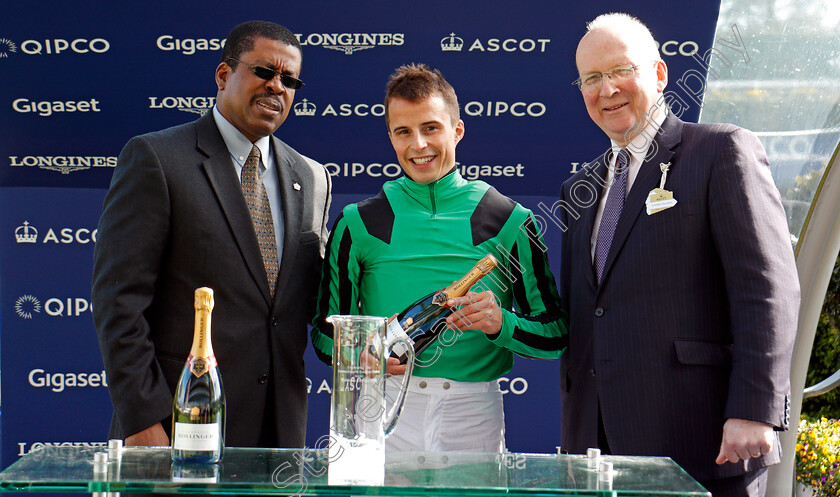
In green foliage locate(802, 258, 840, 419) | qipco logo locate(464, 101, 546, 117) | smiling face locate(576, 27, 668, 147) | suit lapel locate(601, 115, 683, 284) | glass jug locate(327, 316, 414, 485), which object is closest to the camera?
glass jug locate(327, 316, 414, 485)

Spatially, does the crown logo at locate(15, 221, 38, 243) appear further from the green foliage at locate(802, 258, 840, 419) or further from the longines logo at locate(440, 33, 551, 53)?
the green foliage at locate(802, 258, 840, 419)

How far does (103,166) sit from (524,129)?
234cm

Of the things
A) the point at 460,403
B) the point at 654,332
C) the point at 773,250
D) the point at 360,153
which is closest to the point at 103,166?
the point at 360,153

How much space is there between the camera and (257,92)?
315 cm

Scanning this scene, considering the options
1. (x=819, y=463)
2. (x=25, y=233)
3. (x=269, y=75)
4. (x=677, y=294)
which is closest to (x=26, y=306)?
(x=25, y=233)

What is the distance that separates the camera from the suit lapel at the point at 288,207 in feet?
10.0

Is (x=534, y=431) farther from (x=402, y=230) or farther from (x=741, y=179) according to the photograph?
(x=741, y=179)

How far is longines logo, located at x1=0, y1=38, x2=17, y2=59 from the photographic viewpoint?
4195mm

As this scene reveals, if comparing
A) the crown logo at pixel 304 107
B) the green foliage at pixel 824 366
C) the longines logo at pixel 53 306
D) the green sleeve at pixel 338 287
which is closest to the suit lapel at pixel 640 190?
the green sleeve at pixel 338 287

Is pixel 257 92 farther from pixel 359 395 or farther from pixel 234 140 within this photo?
pixel 359 395

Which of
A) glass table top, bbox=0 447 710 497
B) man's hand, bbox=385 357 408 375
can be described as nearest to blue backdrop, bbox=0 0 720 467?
man's hand, bbox=385 357 408 375

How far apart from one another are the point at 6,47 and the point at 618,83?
127 inches

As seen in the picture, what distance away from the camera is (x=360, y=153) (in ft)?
14.6

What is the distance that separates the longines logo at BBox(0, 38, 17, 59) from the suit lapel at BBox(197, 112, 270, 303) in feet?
6.03
